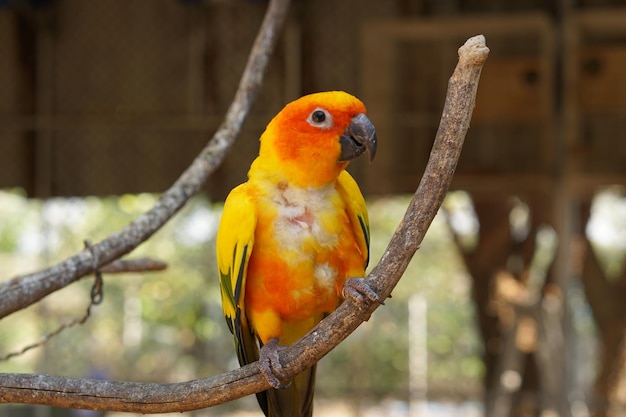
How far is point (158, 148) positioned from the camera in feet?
16.4

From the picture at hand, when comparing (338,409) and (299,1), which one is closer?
(299,1)

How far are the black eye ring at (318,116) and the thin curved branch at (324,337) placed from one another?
39 centimetres

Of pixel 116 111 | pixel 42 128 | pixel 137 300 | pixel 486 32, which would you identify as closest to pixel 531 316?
pixel 486 32

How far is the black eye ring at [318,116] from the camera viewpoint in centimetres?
183

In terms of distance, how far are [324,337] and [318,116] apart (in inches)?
19.6

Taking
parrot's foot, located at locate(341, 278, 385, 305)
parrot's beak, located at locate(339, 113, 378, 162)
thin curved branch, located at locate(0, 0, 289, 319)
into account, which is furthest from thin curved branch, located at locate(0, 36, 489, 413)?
thin curved branch, located at locate(0, 0, 289, 319)

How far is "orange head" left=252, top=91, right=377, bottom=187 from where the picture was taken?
5.94ft

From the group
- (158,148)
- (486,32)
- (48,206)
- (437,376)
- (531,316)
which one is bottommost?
(437,376)

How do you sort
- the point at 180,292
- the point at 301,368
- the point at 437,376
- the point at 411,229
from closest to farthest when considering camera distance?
1. the point at 411,229
2. the point at 301,368
3. the point at 437,376
4. the point at 180,292

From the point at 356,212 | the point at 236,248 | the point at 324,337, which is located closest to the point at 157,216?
the point at 236,248

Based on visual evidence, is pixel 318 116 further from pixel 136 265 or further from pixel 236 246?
pixel 136 265

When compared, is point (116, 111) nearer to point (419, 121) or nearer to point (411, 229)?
point (419, 121)

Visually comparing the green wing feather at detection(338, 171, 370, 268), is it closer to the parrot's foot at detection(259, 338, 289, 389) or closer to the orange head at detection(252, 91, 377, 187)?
the orange head at detection(252, 91, 377, 187)

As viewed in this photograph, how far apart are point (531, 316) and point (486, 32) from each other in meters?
1.65
